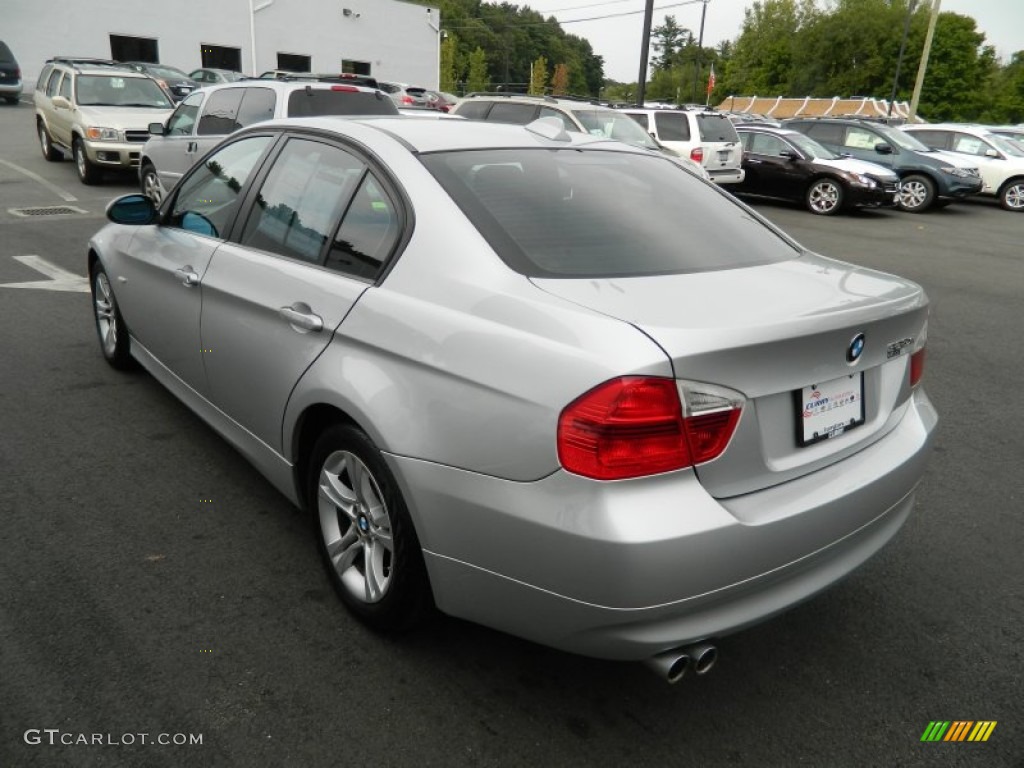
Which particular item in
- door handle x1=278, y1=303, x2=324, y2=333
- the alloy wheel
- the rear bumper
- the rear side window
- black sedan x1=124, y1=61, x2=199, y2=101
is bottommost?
the alloy wheel

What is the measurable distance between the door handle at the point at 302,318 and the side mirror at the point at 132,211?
1762 millimetres

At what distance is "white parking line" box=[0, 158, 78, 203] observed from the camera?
1160cm

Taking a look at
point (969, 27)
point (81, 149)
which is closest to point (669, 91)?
point (969, 27)

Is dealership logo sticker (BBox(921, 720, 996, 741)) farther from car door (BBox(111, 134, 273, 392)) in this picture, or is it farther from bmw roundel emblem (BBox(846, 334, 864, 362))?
car door (BBox(111, 134, 273, 392))

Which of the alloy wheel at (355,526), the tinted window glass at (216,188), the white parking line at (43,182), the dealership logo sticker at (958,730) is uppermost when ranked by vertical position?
the tinted window glass at (216,188)

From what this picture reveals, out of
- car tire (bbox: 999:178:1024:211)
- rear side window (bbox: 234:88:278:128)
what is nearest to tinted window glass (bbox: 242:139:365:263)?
rear side window (bbox: 234:88:278:128)

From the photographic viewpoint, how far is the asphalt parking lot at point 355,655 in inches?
87.7

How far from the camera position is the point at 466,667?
2.53 metres

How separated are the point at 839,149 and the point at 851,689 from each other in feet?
54.9

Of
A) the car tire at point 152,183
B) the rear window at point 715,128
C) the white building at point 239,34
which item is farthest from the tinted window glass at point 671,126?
the white building at point 239,34

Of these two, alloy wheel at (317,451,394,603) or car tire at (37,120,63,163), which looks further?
car tire at (37,120,63,163)

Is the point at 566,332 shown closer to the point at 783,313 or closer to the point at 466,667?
the point at 783,313

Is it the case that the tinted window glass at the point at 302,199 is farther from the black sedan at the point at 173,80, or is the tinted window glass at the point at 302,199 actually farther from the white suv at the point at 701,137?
the black sedan at the point at 173,80

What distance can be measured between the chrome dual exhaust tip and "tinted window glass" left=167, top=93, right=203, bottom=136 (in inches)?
384
